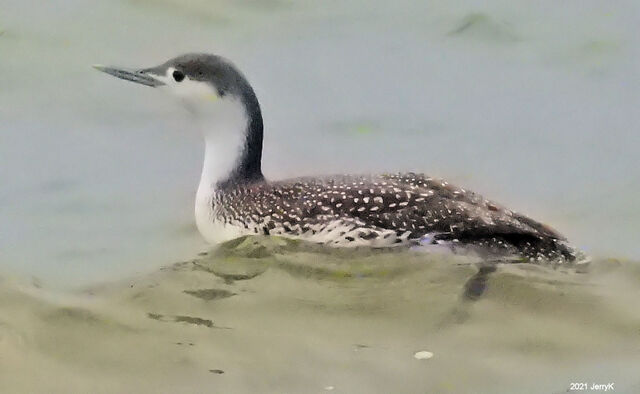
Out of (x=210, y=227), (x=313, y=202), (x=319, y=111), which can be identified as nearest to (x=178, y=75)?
(x=210, y=227)

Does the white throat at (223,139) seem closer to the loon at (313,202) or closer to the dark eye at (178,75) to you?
the loon at (313,202)

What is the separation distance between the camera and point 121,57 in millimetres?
8930

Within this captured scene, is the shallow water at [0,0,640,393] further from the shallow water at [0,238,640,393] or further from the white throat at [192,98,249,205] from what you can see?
the white throat at [192,98,249,205]

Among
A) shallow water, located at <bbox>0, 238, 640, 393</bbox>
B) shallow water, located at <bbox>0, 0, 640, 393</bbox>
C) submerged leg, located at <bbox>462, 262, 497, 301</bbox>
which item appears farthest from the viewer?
submerged leg, located at <bbox>462, 262, 497, 301</bbox>

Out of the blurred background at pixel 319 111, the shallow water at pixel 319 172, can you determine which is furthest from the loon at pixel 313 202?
the blurred background at pixel 319 111

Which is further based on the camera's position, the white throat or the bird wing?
the white throat

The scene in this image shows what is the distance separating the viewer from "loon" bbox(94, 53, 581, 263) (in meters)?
5.88

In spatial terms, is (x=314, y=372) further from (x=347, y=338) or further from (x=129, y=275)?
(x=129, y=275)

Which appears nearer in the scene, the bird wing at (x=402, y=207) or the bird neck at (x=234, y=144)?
the bird wing at (x=402, y=207)

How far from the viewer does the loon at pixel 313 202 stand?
588 cm

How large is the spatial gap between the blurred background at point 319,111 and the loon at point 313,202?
39 cm

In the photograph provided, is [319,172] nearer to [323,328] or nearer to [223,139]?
[223,139]

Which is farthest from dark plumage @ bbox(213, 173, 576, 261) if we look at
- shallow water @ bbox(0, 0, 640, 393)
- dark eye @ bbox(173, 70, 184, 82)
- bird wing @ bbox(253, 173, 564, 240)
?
dark eye @ bbox(173, 70, 184, 82)

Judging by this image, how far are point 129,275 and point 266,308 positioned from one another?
1005 millimetres
